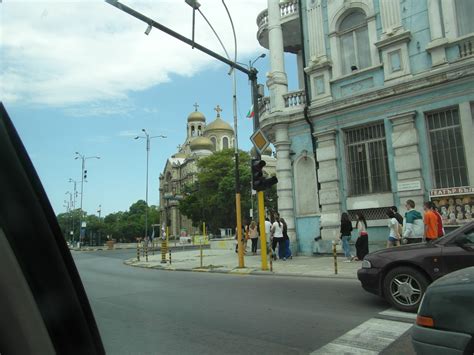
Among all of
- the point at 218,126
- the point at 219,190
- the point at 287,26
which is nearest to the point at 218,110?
the point at 218,126

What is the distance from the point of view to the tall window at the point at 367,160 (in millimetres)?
15633

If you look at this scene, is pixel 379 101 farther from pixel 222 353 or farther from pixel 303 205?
pixel 222 353

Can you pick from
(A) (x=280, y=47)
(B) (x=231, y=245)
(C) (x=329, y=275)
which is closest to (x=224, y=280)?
(C) (x=329, y=275)

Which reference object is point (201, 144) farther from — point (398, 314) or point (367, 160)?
point (398, 314)

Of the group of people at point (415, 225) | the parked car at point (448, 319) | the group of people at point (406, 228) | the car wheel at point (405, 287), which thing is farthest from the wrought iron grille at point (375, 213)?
the parked car at point (448, 319)

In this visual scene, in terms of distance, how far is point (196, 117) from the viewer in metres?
99.9

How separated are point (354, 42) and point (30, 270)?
17.2m

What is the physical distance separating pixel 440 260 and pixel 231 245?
910 inches

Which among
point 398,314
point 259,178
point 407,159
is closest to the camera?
point 398,314

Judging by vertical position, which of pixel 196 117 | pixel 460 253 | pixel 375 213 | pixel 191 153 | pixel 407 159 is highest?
pixel 196 117

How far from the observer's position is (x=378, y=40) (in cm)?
Result: 1579

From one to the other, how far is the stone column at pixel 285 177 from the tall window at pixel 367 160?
266 cm

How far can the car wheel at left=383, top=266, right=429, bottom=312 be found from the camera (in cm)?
665

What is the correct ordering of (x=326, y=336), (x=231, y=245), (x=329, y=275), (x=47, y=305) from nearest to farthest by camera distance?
1. (x=47, y=305)
2. (x=326, y=336)
3. (x=329, y=275)
4. (x=231, y=245)
